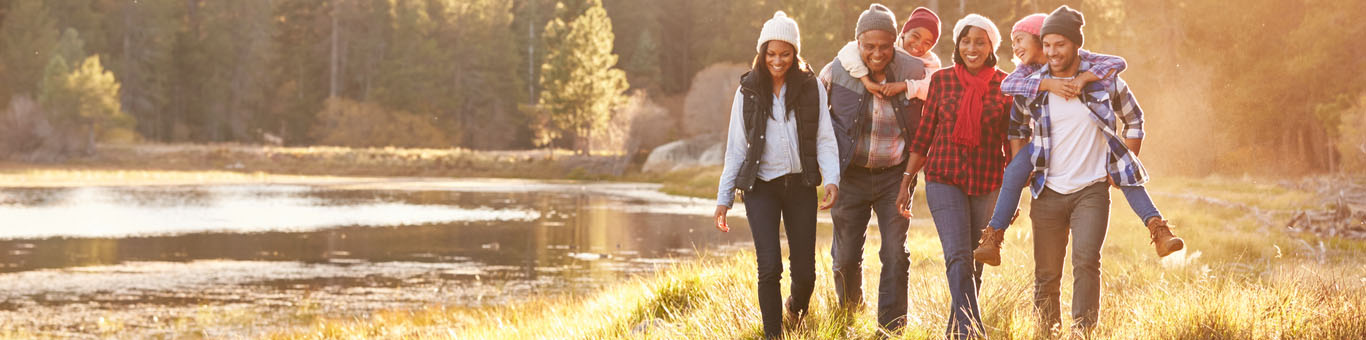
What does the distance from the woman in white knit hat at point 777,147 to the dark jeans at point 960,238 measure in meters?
0.48

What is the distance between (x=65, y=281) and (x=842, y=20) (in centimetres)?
2205

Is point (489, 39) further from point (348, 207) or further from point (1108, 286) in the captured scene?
point (1108, 286)

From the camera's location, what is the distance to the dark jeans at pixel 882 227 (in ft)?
18.4

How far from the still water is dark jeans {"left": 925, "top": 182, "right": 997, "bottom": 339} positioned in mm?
3911

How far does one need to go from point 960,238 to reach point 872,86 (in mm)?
859

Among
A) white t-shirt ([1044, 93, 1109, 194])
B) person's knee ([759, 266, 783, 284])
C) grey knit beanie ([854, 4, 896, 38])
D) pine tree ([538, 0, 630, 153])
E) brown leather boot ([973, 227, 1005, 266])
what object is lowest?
person's knee ([759, 266, 783, 284])

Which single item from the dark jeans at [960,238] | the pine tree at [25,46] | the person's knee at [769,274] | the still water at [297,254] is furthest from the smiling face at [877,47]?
the pine tree at [25,46]

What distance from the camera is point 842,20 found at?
32.7 meters

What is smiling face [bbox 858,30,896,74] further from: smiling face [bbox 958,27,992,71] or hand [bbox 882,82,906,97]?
smiling face [bbox 958,27,992,71]

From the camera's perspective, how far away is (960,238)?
522 cm

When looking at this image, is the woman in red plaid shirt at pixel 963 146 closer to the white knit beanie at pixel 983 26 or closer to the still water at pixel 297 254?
the white knit beanie at pixel 983 26

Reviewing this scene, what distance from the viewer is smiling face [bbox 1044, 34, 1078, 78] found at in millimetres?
5035

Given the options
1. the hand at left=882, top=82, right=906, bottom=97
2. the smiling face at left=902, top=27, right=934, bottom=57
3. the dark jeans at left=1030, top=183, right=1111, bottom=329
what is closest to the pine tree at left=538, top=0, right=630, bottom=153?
the smiling face at left=902, top=27, right=934, bottom=57

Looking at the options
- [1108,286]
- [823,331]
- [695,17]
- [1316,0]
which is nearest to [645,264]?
[1108,286]
